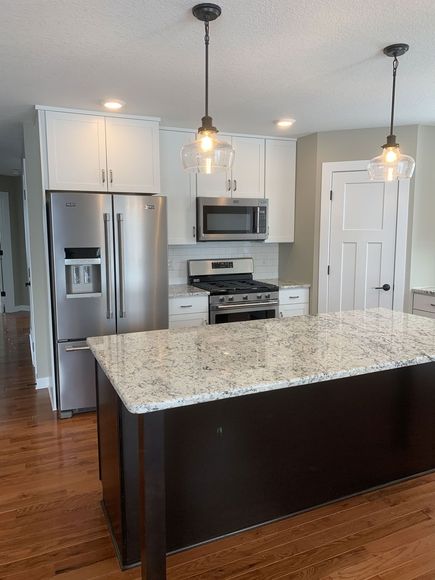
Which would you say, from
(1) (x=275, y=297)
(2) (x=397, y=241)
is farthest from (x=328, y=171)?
(1) (x=275, y=297)

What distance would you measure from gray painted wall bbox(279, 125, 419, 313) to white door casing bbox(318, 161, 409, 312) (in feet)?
0.24

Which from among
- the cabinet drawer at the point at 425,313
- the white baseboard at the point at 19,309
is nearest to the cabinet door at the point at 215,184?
the cabinet drawer at the point at 425,313

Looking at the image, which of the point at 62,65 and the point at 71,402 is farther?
the point at 71,402

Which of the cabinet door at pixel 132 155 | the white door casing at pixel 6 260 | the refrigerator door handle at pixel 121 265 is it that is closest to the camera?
the refrigerator door handle at pixel 121 265

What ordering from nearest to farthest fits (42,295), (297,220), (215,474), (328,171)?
(215,474), (42,295), (328,171), (297,220)

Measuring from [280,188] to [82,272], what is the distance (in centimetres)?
221

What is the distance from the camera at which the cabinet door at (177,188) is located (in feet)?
13.0

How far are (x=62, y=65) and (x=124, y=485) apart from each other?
225 centimetres

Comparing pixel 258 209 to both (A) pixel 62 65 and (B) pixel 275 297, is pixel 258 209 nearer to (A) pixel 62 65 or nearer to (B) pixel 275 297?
(B) pixel 275 297

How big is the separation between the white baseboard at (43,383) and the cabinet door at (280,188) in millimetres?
2557

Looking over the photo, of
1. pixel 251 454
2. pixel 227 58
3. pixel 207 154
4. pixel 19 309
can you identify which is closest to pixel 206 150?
pixel 207 154

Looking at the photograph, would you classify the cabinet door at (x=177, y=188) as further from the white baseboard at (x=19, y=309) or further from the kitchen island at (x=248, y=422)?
the white baseboard at (x=19, y=309)

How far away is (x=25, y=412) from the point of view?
3488 mm

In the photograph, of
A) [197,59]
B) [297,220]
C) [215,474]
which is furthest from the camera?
[297,220]
